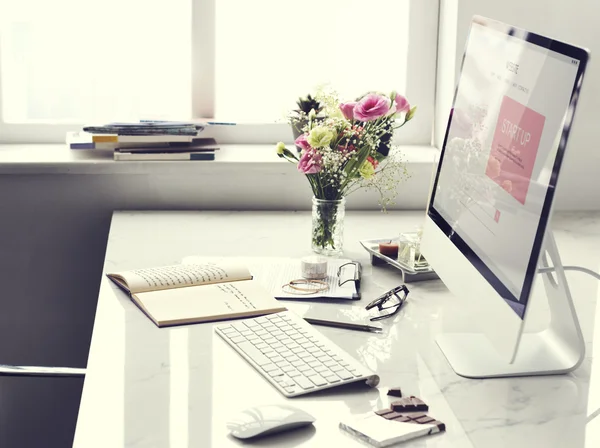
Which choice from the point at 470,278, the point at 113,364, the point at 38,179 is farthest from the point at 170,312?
the point at 38,179

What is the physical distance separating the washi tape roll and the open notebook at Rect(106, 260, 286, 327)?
106 millimetres

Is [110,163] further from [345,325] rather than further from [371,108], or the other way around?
[345,325]

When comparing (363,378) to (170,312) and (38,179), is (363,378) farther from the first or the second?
(38,179)

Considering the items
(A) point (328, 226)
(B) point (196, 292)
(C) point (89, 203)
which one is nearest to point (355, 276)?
(A) point (328, 226)

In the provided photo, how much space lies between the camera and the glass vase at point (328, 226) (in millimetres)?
1831

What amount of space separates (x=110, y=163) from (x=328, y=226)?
660 millimetres

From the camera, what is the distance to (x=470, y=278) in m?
1.31

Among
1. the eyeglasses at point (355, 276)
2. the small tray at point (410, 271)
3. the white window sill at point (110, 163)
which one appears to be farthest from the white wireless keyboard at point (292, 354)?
the white window sill at point (110, 163)

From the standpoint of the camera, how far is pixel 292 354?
4.22 feet

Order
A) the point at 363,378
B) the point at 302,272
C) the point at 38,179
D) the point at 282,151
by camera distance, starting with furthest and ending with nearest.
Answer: the point at 38,179
the point at 282,151
the point at 302,272
the point at 363,378

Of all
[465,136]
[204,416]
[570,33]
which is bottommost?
[204,416]

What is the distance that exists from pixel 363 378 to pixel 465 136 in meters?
0.45

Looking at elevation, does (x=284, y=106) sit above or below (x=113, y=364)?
above

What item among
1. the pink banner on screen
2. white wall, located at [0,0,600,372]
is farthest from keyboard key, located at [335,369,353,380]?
white wall, located at [0,0,600,372]
